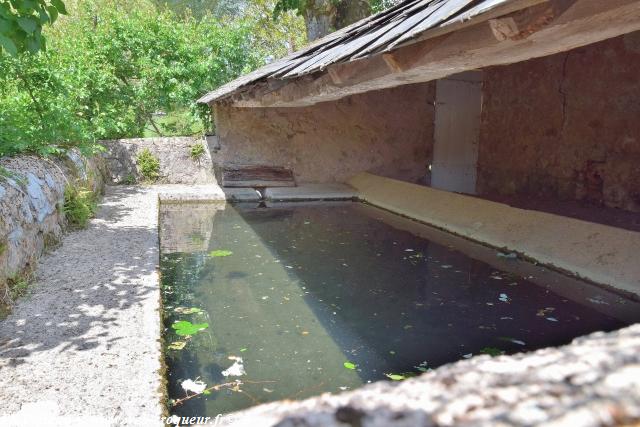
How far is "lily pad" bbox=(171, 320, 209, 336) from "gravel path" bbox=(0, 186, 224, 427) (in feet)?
0.73

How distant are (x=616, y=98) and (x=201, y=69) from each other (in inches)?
301

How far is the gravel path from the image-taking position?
190 centimetres

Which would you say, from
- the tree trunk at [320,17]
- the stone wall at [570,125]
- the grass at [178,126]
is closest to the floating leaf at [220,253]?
the stone wall at [570,125]

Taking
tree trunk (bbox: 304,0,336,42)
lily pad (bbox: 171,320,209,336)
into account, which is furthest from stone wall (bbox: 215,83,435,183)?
lily pad (bbox: 171,320,209,336)

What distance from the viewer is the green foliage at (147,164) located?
8562 millimetres

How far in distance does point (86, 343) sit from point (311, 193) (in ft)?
19.8

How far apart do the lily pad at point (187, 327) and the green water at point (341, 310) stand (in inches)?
1.9

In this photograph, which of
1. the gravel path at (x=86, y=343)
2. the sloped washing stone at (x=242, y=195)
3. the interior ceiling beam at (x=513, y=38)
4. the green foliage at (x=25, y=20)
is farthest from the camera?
A: the sloped washing stone at (x=242, y=195)

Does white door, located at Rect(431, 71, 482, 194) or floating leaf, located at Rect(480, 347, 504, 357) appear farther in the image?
white door, located at Rect(431, 71, 482, 194)

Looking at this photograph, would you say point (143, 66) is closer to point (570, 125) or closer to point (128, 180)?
point (128, 180)

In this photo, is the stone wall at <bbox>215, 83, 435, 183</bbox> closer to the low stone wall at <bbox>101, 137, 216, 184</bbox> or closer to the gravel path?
the low stone wall at <bbox>101, 137, 216, 184</bbox>

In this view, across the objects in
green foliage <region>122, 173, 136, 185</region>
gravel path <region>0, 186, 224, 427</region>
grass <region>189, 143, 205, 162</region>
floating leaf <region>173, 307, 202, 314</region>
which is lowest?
floating leaf <region>173, 307, 202, 314</region>

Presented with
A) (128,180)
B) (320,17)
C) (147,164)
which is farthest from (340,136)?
(128,180)

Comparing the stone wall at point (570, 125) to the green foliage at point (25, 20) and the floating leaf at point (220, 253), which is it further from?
the green foliage at point (25, 20)
